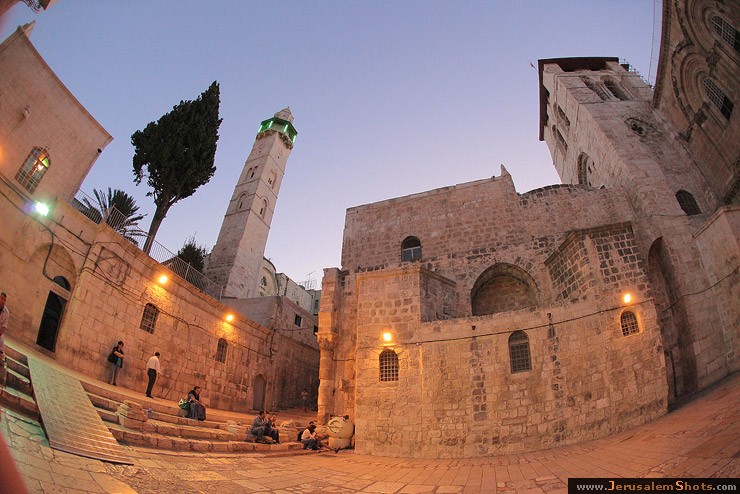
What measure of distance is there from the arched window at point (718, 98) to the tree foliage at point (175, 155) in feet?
73.3

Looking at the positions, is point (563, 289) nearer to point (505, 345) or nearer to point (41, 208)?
point (505, 345)

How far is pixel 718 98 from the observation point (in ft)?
47.5

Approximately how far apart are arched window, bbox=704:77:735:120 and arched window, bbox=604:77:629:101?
6.41 metres

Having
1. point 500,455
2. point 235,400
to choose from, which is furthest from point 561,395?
point 235,400

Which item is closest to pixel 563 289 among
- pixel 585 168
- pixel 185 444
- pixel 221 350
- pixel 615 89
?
pixel 185 444

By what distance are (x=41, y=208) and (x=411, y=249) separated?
13.0m

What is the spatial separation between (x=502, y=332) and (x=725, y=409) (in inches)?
188

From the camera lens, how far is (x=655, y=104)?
18.3 meters

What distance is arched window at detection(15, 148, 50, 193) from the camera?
10727 mm

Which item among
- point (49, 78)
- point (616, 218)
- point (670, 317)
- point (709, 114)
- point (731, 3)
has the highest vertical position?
point (731, 3)

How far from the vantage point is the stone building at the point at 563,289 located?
384 inches

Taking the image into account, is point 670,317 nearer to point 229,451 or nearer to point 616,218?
point 616,218

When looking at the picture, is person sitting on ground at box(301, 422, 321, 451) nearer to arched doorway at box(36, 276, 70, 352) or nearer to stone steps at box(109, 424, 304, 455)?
stone steps at box(109, 424, 304, 455)

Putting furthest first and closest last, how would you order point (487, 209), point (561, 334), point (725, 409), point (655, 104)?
point (655, 104) → point (487, 209) → point (561, 334) → point (725, 409)
